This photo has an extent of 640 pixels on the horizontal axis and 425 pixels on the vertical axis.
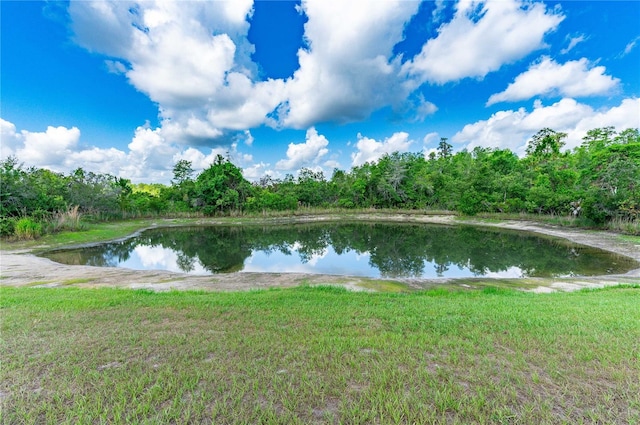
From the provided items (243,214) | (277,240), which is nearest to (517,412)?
(277,240)

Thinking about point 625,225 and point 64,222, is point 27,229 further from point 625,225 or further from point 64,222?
point 625,225

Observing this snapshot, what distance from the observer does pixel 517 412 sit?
1.91m

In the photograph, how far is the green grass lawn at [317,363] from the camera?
1930 mm

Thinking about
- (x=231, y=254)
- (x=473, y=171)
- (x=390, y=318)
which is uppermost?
(x=473, y=171)

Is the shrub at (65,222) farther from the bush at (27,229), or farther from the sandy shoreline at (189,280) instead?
the sandy shoreline at (189,280)

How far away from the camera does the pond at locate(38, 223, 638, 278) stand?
964 centimetres

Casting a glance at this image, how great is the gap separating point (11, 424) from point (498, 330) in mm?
4580

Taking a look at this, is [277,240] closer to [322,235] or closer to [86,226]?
[322,235]

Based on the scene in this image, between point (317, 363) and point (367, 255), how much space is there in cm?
1008

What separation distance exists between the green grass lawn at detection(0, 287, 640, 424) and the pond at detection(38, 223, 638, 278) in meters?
5.56

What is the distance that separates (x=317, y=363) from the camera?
253cm

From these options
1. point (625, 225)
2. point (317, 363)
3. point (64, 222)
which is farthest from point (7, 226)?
point (625, 225)

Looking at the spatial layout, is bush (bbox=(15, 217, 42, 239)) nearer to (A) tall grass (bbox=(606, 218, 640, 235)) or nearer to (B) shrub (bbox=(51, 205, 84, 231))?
(B) shrub (bbox=(51, 205, 84, 231))

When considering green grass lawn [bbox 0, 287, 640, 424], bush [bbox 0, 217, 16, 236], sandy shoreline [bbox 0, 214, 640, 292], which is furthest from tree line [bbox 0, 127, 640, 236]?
green grass lawn [bbox 0, 287, 640, 424]
